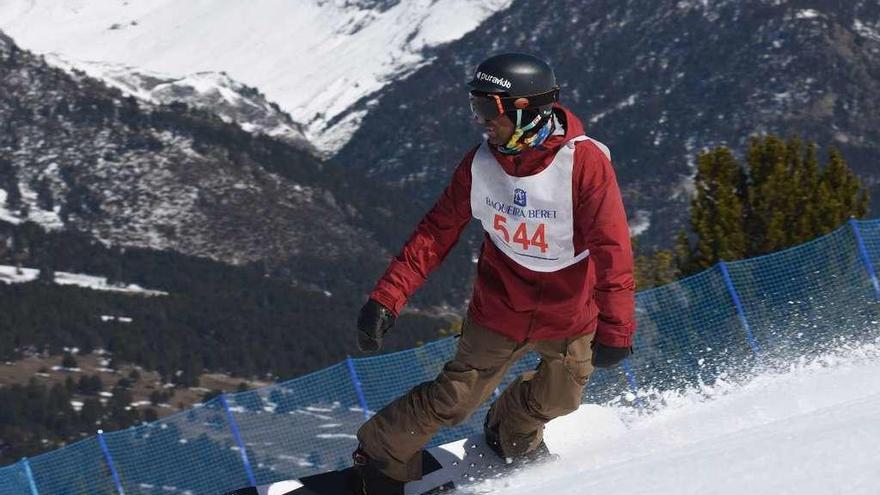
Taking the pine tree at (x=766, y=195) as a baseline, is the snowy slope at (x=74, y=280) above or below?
above

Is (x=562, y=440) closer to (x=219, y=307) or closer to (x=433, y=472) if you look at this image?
(x=433, y=472)

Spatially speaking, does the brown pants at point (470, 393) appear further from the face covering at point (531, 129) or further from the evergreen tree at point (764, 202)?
the evergreen tree at point (764, 202)

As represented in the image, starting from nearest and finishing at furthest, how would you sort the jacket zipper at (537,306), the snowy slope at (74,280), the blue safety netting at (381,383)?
the jacket zipper at (537,306)
the blue safety netting at (381,383)
the snowy slope at (74,280)

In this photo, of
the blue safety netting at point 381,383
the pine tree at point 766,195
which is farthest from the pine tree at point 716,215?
the blue safety netting at point 381,383

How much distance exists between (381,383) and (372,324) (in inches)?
197

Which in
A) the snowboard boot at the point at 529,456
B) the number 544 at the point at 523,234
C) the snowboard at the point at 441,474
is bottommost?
the snowboard boot at the point at 529,456

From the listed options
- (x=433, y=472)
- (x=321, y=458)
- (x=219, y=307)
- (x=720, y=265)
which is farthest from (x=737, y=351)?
(x=219, y=307)

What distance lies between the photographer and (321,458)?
1159 cm

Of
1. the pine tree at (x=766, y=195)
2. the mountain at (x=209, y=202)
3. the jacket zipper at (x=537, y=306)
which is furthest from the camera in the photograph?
the mountain at (x=209, y=202)

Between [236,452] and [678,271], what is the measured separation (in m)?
22.2

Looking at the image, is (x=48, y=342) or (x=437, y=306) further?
(x=437, y=306)

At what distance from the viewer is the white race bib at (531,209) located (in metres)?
5.78

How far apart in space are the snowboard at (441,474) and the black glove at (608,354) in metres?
1.35

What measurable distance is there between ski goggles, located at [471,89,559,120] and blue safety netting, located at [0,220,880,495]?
15.7 ft
